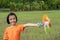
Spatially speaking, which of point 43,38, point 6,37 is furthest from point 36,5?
point 6,37

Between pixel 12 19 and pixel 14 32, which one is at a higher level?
pixel 12 19

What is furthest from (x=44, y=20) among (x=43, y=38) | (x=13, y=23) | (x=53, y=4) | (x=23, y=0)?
(x=23, y=0)

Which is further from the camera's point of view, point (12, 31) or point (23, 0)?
point (23, 0)

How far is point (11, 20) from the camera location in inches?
115

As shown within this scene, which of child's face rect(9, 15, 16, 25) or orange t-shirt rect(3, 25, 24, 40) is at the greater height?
child's face rect(9, 15, 16, 25)

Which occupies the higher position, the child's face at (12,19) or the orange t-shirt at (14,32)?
the child's face at (12,19)

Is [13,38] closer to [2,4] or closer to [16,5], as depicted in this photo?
[16,5]

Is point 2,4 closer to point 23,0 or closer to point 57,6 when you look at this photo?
point 23,0

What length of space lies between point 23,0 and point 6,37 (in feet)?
175

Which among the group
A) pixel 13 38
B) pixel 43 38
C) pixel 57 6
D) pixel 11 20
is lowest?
pixel 57 6

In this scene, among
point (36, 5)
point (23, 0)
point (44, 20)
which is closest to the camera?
point (44, 20)

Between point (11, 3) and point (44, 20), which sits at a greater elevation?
point (44, 20)

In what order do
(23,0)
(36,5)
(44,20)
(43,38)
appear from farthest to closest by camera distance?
(23,0)
(36,5)
(43,38)
(44,20)

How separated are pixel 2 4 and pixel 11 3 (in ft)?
6.53
